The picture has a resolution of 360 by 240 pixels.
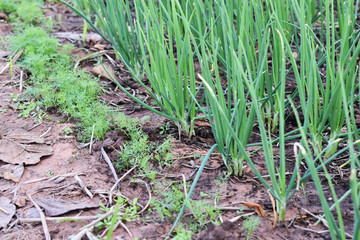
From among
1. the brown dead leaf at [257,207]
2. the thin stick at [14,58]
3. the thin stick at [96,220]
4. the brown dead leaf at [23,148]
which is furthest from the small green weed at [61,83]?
the brown dead leaf at [257,207]

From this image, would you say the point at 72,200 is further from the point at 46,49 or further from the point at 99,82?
the point at 46,49

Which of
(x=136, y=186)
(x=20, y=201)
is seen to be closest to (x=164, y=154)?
(x=136, y=186)

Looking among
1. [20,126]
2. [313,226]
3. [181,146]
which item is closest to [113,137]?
[181,146]

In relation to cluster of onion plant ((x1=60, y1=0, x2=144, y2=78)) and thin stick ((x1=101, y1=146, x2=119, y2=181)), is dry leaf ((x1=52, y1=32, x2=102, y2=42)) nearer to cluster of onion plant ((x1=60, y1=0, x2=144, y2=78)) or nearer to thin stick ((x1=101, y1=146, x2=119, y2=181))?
cluster of onion plant ((x1=60, y1=0, x2=144, y2=78))

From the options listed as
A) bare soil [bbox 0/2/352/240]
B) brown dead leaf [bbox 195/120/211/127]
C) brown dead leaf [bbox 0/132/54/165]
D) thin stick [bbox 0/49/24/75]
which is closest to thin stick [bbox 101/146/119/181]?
bare soil [bbox 0/2/352/240]

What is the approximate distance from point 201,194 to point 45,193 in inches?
22.8

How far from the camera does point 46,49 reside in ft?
7.80

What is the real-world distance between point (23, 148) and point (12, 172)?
148 millimetres

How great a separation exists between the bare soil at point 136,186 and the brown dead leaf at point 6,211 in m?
0.02

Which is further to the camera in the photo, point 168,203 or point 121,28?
point 121,28

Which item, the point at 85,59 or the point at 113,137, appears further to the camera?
the point at 85,59

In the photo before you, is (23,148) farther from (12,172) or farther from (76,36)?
(76,36)

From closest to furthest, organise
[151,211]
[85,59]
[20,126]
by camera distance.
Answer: [151,211] → [20,126] → [85,59]

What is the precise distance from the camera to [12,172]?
5.18 feet
